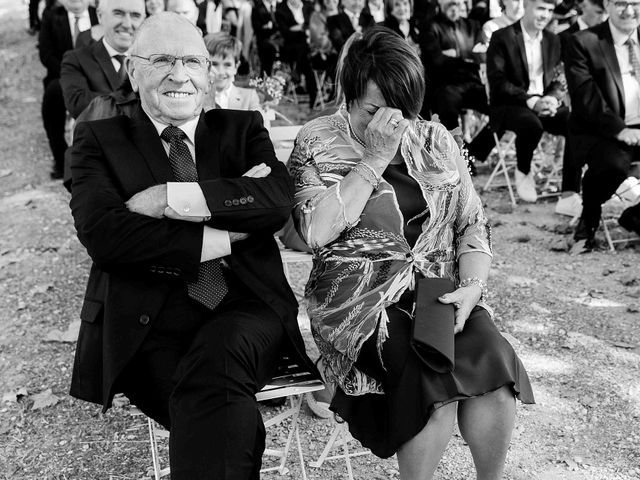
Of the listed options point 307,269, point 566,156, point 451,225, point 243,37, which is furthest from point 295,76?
point 451,225

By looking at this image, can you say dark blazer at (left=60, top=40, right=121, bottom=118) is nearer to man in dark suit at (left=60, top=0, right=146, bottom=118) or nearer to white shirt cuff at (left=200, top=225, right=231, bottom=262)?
man in dark suit at (left=60, top=0, right=146, bottom=118)

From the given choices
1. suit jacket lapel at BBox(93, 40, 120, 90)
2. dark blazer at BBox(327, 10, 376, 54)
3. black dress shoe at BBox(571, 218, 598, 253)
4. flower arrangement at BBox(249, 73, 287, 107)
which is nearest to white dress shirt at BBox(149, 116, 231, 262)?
suit jacket lapel at BBox(93, 40, 120, 90)

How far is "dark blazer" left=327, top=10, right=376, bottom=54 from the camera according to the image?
12.0 metres

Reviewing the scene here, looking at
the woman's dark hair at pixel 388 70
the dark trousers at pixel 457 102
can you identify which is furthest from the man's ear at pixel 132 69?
the dark trousers at pixel 457 102

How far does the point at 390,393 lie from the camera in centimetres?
263

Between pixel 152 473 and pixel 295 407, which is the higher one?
pixel 295 407

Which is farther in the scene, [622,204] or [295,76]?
[295,76]

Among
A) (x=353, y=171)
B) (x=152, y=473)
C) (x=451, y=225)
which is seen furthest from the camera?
(x=152, y=473)

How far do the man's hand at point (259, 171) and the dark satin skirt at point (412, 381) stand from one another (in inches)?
27.1

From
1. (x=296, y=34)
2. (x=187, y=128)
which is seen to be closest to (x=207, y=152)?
(x=187, y=128)

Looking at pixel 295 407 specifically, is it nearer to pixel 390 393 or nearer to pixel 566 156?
pixel 390 393

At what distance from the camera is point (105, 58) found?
5.52 meters

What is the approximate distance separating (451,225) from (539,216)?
416cm

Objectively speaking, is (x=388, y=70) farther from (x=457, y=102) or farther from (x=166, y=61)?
(x=457, y=102)
